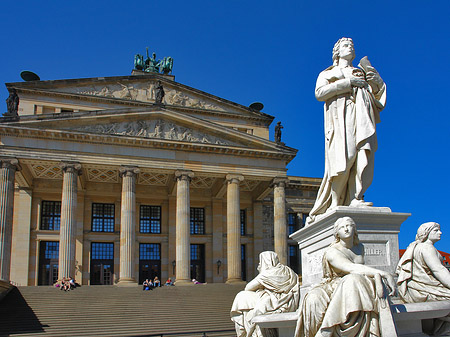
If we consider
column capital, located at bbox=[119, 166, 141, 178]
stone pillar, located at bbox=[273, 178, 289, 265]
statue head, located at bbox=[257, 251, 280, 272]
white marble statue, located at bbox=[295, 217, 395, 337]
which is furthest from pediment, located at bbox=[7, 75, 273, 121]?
white marble statue, located at bbox=[295, 217, 395, 337]

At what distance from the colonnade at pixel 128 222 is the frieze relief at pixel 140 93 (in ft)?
30.6

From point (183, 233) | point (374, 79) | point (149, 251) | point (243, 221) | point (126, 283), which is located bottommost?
point (126, 283)

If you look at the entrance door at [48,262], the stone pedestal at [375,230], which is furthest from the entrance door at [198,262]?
the stone pedestal at [375,230]

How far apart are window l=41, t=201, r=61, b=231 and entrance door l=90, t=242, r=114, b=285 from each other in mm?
3620

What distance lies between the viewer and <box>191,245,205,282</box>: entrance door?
145 ft

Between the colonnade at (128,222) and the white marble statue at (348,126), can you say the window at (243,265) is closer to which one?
the colonnade at (128,222)

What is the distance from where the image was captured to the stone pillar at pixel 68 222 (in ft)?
111

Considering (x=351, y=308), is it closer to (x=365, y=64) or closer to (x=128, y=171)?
(x=365, y=64)

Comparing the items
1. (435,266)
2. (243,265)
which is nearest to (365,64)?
(435,266)

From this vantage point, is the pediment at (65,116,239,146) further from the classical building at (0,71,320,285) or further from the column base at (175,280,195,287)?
the column base at (175,280,195,287)

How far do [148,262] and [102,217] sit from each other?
18.7 feet

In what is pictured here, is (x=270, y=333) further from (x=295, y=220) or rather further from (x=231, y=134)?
(x=295, y=220)

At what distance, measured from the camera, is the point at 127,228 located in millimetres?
36031

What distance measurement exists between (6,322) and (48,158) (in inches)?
558
